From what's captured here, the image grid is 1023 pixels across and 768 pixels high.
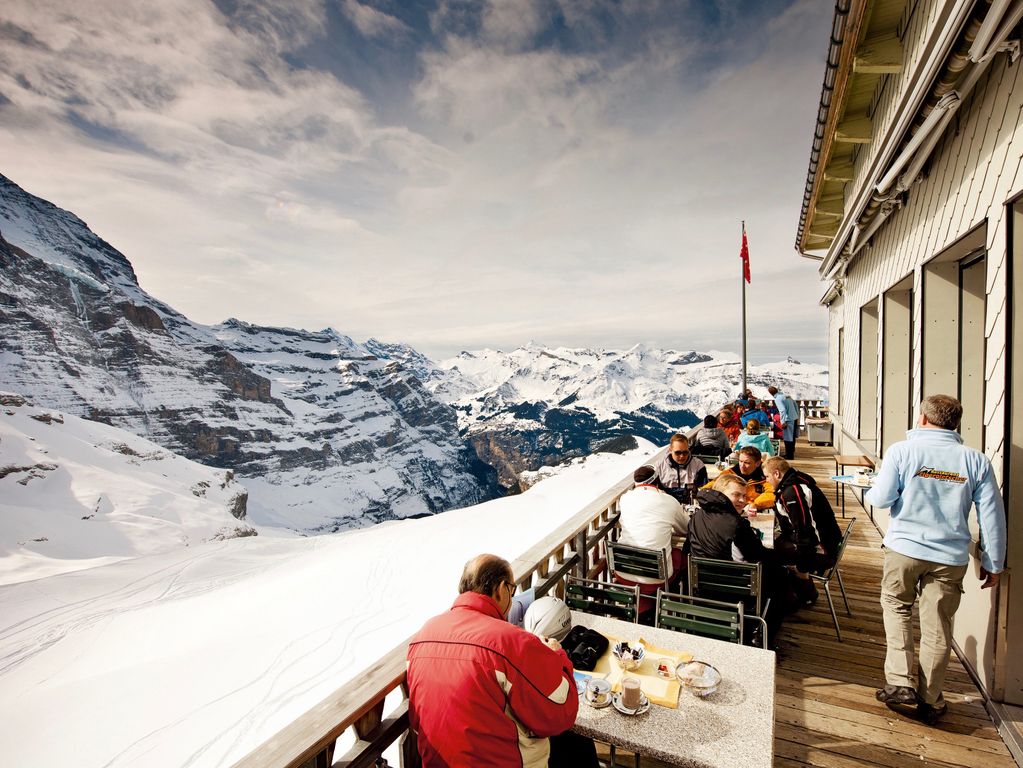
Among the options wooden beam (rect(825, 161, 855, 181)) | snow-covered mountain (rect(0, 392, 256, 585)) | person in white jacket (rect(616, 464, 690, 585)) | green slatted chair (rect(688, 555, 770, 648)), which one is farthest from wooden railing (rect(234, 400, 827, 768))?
snow-covered mountain (rect(0, 392, 256, 585))

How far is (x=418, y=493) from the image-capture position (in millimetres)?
190250

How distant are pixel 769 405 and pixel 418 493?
187254mm

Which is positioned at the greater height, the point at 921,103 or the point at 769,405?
the point at 921,103

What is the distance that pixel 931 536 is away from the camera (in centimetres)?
304

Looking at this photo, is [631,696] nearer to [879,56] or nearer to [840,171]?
[879,56]

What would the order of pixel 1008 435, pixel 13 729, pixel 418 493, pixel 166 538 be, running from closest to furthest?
pixel 1008 435, pixel 13 729, pixel 166 538, pixel 418 493

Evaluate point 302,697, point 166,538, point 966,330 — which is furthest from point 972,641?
point 166,538

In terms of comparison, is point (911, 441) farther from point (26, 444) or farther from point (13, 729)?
point (26, 444)

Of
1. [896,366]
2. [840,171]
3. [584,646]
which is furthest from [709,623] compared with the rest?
[840,171]

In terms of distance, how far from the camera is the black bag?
2.53 m

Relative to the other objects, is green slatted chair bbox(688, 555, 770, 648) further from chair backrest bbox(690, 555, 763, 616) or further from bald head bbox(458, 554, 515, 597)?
bald head bbox(458, 554, 515, 597)

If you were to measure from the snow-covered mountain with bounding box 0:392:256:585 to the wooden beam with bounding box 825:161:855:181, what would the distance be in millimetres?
54789

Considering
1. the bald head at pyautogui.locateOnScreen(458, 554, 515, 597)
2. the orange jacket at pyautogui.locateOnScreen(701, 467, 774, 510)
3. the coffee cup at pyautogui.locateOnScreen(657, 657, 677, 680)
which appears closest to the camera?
the bald head at pyautogui.locateOnScreen(458, 554, 515, 597)

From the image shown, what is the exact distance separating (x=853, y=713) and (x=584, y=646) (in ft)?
7.30
